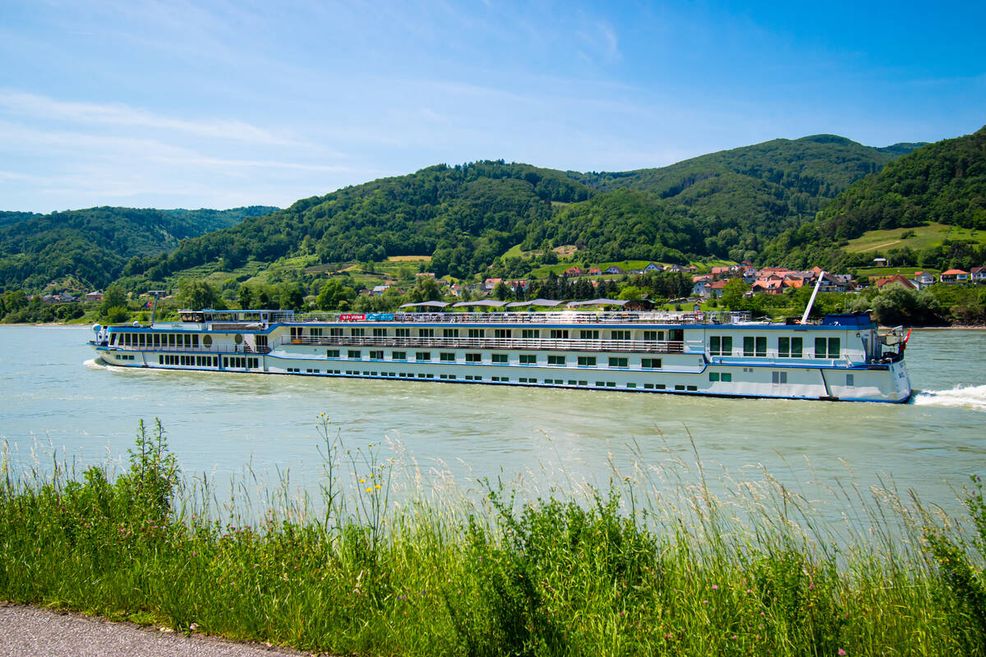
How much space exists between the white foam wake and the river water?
0.24 feet

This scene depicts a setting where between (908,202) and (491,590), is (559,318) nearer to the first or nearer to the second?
(491,590)

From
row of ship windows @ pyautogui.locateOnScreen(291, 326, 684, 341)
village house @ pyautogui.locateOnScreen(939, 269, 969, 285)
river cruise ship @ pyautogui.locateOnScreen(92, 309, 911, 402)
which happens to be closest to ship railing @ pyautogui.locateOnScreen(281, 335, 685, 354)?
river cruise ship @ pyautogui.locateOnScreen(92, 309, 911, 402)

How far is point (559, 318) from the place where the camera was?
116ft

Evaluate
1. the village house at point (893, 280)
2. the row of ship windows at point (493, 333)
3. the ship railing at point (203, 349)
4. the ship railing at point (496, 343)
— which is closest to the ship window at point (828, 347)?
the ship railing at point (496, 343)

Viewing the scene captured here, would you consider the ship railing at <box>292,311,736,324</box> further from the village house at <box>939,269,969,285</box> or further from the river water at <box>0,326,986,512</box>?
the village house at <box>939,269,969,285</box>

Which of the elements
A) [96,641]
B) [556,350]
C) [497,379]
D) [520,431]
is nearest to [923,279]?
[556,350]

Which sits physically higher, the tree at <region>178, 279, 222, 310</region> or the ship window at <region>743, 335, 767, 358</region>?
the tree at <region>178, 279, 222, 310</region>

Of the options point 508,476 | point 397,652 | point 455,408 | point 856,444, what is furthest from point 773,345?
point 397,652

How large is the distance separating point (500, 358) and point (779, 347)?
518 inches

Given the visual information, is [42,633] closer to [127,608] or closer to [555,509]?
[127,608]

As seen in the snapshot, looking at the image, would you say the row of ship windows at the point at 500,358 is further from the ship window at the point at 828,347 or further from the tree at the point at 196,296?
the tree at the point at 196,296

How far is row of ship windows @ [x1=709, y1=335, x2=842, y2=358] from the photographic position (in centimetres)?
→ 2728

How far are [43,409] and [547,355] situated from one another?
21853 millimetres

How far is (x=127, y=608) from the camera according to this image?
20.6 ft
